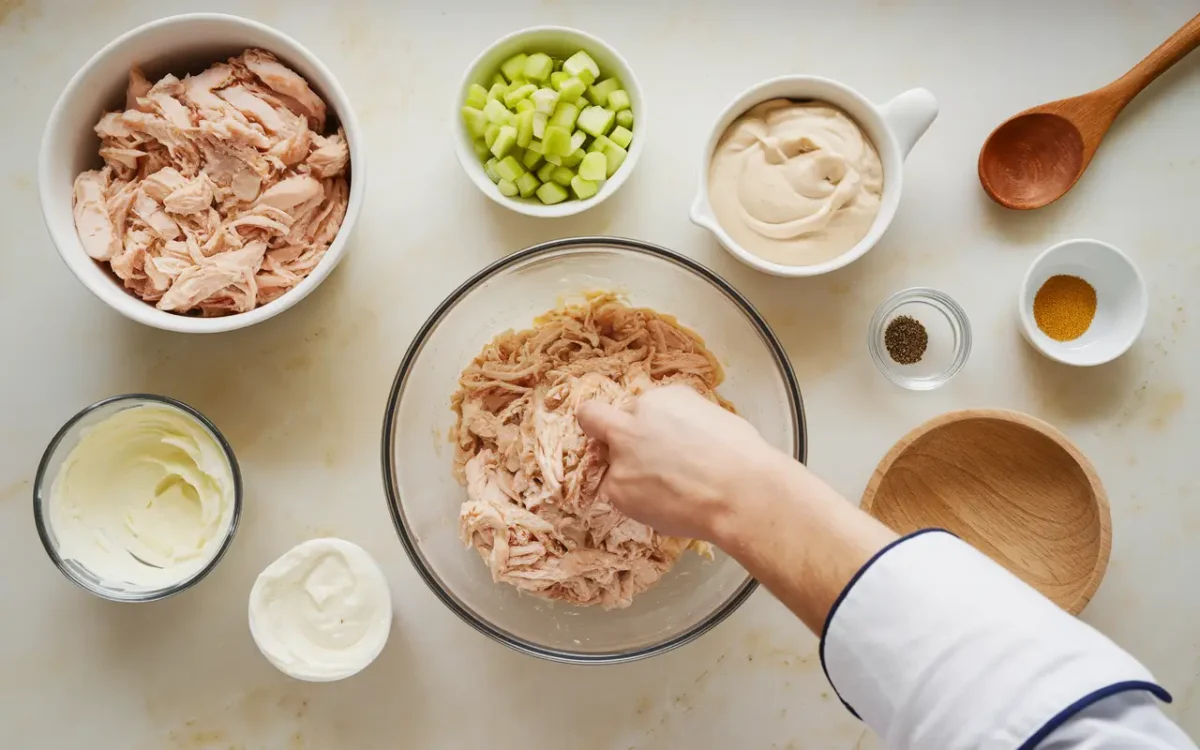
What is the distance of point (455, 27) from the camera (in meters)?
1.73

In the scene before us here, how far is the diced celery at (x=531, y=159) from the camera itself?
1.60 m

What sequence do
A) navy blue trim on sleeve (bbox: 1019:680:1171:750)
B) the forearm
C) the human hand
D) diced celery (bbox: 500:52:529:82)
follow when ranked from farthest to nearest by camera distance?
diced celery (bbox: 500:52:529:82) < the human hand < the forearm < navy blue trim on sleeve (bbox: 1019:680:1171:750)

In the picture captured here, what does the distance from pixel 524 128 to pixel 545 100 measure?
63mm

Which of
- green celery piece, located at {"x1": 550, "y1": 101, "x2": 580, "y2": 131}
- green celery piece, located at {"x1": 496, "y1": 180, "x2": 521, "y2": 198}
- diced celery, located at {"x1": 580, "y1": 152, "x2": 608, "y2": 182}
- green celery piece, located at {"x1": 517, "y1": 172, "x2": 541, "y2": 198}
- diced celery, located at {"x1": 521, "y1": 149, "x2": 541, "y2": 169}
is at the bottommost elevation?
green celery piece, located at {"x1": 496, "y1": 180, "x2": 521, "y2": 198}

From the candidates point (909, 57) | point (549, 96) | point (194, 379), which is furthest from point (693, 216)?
point (194, 379)

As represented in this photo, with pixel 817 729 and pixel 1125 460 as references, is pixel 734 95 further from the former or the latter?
pixel 817 729

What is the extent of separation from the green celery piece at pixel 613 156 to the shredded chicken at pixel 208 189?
50 centimetres

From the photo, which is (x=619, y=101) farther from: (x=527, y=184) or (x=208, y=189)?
(x=208, y=189)

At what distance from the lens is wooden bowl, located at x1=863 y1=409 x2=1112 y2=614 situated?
5.15 ft

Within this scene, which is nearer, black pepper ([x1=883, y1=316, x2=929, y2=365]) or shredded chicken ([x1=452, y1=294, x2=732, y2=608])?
shredded chicken ([x1=452, y1=294, x2=732, y2=608])

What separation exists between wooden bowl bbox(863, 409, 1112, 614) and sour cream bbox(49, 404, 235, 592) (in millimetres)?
1229

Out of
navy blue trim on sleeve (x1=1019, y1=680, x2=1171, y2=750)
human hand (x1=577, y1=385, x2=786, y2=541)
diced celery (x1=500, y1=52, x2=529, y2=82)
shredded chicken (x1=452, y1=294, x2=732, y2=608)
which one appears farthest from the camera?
diced celery (x1=500, y1=52, x2=529, y2=82)

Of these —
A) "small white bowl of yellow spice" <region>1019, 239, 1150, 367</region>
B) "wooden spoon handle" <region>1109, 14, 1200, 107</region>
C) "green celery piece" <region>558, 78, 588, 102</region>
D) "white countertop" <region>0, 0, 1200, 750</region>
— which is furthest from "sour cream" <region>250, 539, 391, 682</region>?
"wooden spoon handle" <region>1109, 14, 1200, 107</region>

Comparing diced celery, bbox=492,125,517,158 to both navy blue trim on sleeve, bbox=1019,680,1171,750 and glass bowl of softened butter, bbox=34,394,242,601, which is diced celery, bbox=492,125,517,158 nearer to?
glass bowl of softened butter, bbox=34,394,242,601
